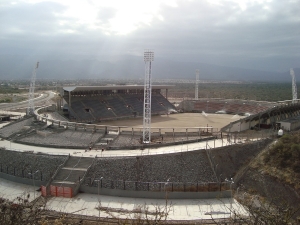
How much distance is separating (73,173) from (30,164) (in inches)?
178

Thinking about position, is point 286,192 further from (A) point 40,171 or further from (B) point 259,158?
(A) point 40,171

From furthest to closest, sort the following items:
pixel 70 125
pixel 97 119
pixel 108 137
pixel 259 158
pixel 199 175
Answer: pixel 97 119
pixel 70 125
pixel 108 137
pixel 259 158
pixel 199 175

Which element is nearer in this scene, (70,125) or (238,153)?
(238,153)

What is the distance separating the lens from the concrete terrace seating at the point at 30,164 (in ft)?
75.3

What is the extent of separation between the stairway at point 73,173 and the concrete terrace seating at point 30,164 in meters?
0.80

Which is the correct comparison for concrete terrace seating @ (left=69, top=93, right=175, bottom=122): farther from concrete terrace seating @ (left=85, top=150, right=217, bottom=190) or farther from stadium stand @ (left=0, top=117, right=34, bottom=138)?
concrete terrace seating @ (left=85, top=150, right=217, bottom=190)

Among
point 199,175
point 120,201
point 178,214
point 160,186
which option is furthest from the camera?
point 199,175

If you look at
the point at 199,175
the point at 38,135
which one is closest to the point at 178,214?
the point at 199,175

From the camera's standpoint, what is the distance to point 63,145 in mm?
27297

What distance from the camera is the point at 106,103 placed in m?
49.9

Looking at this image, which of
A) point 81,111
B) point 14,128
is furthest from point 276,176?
point 81,111

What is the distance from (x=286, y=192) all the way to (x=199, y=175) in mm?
6498

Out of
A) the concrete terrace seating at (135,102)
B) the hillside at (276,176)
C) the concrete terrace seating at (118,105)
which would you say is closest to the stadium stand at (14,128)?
the concrete terrace seating at (118,105)

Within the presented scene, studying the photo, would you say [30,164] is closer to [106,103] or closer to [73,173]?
[73,173]
